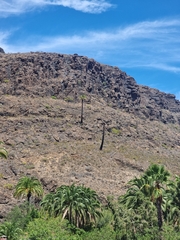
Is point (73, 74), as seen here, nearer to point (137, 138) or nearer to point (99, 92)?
point (99, 92)

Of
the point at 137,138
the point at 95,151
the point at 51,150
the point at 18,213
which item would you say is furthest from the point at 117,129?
the point at 18,213

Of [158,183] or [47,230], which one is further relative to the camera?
[47,230]

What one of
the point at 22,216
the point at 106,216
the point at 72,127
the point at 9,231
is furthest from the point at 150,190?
the point at 72,127

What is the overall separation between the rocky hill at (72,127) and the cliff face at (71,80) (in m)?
0.27

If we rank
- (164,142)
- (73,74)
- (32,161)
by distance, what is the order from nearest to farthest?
(32,161) < (164,142) < (73,74)

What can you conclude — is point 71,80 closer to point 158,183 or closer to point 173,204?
point 173,204

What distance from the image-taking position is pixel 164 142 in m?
96.1

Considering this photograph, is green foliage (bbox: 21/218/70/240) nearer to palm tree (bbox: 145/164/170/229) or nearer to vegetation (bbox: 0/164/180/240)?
vegetation (bbox: 0/164/180/240)

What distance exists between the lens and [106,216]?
120 ft

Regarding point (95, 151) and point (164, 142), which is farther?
point (164, 142)

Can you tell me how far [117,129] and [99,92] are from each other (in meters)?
29.1

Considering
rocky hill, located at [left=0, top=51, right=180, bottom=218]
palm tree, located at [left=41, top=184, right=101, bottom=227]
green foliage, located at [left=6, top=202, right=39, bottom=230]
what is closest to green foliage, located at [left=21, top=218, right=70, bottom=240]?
palm tree, located at [left=41, top=184, right=101, bottom=227]

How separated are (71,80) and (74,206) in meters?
76.9

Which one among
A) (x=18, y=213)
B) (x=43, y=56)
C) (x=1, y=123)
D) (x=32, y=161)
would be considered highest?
(x=43, y=56)
